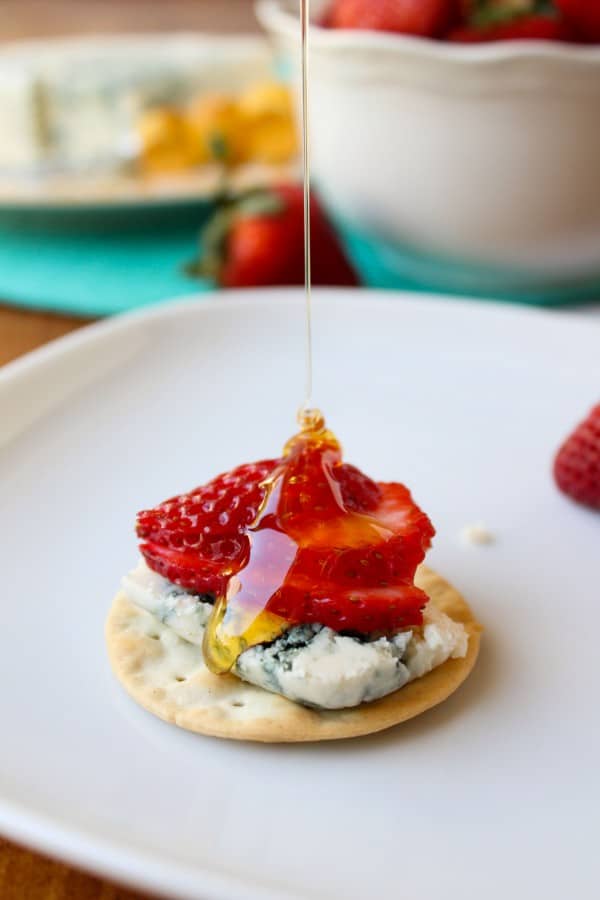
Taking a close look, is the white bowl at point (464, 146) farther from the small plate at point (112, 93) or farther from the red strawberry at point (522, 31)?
the small plate at point (112, 93)

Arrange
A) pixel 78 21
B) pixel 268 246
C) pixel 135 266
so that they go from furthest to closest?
1. pixel 78 21
2. pixel 135 266
3. pixel 268 246

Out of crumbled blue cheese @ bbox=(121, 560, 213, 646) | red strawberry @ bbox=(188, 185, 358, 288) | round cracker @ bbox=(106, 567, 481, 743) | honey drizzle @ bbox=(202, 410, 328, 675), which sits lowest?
red strawberry @ bbox=(188, 185, 358, 288)

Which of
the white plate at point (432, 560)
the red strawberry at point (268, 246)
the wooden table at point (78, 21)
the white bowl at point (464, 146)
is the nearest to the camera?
the white plate at point (432, 560)

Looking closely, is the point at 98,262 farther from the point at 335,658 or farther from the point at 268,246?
the point at 335,658

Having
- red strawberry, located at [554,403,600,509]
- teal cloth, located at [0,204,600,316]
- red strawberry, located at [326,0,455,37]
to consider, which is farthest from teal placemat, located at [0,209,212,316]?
red strawberry, located at [554,403,600,509]

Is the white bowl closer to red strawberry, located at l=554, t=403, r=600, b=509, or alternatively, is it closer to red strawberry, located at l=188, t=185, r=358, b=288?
red strawberry, located at l=188, t=185, r=358, b=288

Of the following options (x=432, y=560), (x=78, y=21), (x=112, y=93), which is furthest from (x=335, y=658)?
(x=78, y=21)

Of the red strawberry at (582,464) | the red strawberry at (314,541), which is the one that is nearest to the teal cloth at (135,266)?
the red strawberry at (582,464)
